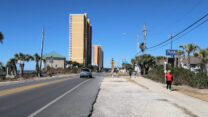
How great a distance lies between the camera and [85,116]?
668 centimetres

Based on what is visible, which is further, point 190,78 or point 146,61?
point 146,61

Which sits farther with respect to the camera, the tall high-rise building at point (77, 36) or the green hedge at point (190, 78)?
the tall high-rise building at point (77, 36)

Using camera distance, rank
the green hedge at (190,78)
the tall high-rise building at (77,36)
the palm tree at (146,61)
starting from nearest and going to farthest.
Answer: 1. the green hedge at (190,78)
2. the palm tree at (146,61)
3. the tall high-rise building at (77,36)

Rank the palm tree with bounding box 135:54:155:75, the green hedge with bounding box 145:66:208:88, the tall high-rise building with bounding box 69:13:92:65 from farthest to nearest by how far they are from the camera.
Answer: the tall high-rise building with bounding box 69:13:92:65
the palm tree with bounding box 135:54:155:75
the green hedge with bounding box 145:66:208:88

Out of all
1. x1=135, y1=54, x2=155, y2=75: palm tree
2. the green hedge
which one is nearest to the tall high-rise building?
x1=135, y1=54, x2=155, y2=75: palm tree

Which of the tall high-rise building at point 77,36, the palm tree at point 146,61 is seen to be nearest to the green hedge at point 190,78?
the palm tree at point 146,61

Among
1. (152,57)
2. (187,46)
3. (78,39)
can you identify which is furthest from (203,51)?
(78,39)

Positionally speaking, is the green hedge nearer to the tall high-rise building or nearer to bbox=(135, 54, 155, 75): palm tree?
bbox=(135, 54, 155, 75): palm tree

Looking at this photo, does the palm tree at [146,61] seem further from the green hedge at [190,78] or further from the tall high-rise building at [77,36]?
the tall high-rise building at [77,36]

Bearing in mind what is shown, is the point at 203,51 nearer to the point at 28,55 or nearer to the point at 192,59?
the point at 192,59

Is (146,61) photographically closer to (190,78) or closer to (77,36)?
(190,78)

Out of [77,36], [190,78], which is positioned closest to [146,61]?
[190,78]

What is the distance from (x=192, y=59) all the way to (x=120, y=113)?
57.5 m

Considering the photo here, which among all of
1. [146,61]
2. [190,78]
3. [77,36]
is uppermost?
[77,36]
